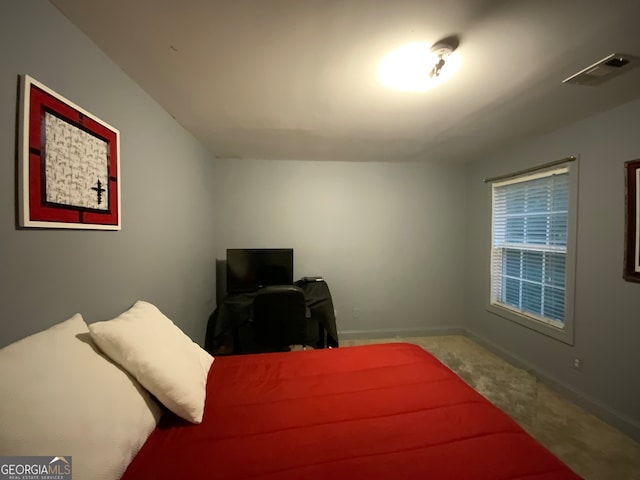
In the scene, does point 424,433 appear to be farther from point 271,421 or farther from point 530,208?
point 530,208

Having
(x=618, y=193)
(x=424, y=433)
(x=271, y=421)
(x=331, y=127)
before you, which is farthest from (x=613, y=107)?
(x=271, y=421)

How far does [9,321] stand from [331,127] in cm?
222

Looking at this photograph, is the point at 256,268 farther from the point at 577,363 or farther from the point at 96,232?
the point at 577,363

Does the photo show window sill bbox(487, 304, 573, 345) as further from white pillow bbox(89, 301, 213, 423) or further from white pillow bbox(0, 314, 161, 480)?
white pillow bbox(0, 314, 161, 480)

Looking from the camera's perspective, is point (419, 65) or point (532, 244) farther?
point (532, 244)

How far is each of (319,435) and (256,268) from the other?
2221mm

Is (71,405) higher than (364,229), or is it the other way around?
(364,229)


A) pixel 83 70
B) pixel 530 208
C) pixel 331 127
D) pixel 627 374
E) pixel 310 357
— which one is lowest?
pixel 627 374

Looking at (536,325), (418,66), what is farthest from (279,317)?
(536,325)

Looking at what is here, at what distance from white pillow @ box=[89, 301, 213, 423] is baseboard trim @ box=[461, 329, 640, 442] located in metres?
2.77

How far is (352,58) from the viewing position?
4.57 feet

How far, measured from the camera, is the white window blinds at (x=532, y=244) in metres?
2.43

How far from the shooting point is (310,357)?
5.53 feet

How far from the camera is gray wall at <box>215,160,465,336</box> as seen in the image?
11.1 feet
